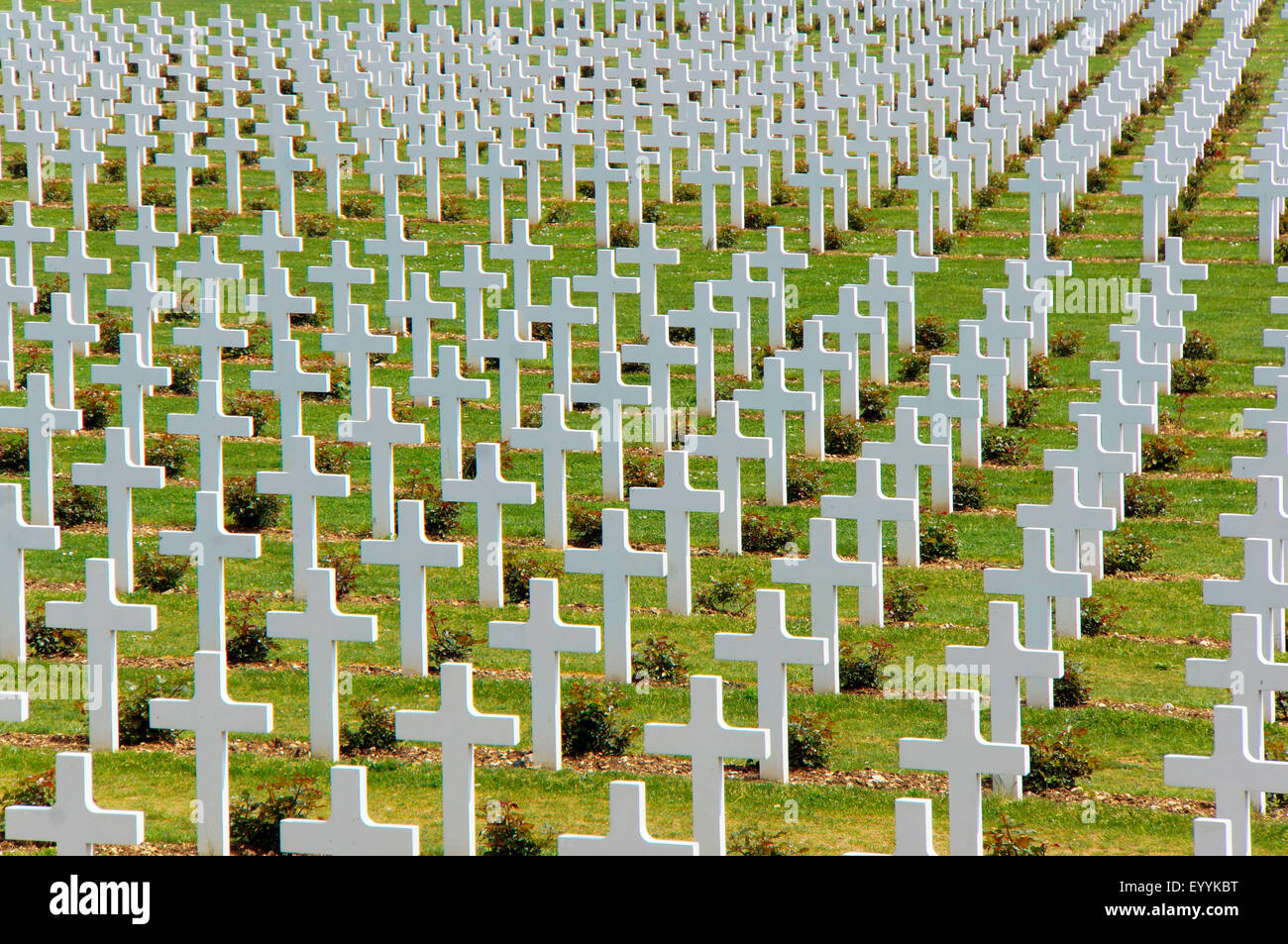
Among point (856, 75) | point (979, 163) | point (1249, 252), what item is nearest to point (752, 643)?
point (1249, 252)

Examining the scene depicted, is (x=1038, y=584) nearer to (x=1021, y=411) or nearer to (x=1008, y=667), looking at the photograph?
(x=1008, y=667)

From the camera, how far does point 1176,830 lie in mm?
7699

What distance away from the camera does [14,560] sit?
30.1 feet

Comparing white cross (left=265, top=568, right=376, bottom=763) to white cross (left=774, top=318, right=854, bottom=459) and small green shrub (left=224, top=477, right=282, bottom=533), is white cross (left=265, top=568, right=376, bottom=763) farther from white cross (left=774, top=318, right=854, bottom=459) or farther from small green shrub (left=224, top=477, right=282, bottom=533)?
white cross (left=774, top=318, right=854, bottom=459)

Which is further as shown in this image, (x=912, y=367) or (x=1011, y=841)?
(x=912, y=367)

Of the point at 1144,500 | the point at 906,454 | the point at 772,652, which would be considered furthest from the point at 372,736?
the point at 1144,500

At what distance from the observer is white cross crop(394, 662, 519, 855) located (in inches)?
276

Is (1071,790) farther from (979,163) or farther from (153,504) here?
(979,163)

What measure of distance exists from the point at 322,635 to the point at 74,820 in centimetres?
172

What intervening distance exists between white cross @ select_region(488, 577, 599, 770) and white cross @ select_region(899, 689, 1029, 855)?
168 centimetres

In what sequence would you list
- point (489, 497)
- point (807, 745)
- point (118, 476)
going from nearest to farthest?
point (807, 745)
point (118, 476)
point (489, 497)

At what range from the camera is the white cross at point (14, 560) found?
905cm

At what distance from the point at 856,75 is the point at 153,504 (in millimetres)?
13445

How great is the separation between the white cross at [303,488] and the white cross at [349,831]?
311 cm
